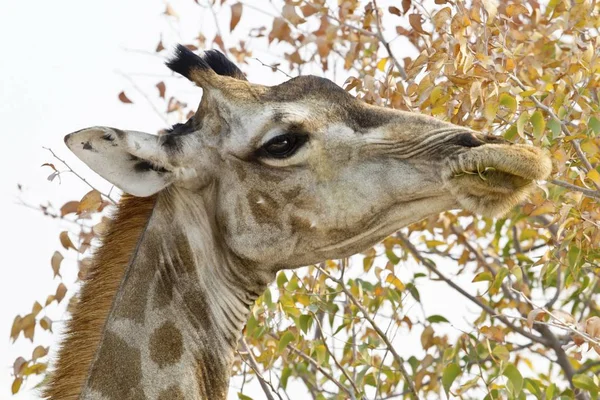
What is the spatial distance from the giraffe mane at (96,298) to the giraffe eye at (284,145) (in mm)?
684

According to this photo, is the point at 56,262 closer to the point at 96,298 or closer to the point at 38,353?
the point at 38,353

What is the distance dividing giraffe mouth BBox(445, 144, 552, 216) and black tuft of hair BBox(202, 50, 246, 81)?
64.1 inches

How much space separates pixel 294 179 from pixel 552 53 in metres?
3.65

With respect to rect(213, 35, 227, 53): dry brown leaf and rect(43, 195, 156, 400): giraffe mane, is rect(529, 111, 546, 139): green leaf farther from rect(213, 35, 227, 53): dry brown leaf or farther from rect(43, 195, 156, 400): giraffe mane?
rect(213, 35, 227, 53): dry brown leaf

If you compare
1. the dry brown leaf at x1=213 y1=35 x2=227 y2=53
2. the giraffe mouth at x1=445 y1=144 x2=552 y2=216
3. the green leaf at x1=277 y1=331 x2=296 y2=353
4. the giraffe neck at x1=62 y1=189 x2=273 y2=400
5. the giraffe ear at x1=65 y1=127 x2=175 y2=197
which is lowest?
the giraffe neck at x1=62 y1=189 x2=273 y2=400

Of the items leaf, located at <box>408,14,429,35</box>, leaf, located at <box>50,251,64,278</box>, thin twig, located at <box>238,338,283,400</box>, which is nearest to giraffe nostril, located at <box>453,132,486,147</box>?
leaf, located at <box>408,14,429,35</box>

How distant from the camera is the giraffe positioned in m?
5.74

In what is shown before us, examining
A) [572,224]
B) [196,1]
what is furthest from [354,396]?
[196,1]

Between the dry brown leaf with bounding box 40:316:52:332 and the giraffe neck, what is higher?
the dry brown leaf with bounding box 40:316:52:332

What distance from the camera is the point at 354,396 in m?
7.85

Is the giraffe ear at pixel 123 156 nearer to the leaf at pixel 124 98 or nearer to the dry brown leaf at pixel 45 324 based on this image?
the dry brown leaf at pixel 45 324

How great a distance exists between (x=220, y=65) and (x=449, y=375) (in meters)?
2.38

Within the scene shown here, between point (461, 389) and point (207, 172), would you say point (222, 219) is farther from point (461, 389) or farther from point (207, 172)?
point (461, 389)

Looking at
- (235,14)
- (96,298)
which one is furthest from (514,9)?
(96,298)
